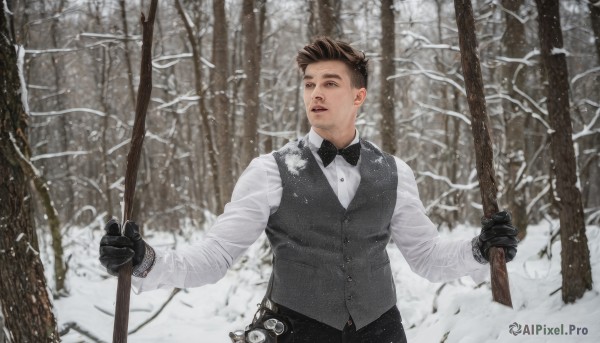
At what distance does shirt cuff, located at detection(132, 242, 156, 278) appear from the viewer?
60.3 inches

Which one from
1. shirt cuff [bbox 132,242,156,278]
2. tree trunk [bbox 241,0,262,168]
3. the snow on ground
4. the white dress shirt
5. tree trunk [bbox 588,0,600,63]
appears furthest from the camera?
tree trunk [bbox 241,0,262,168]

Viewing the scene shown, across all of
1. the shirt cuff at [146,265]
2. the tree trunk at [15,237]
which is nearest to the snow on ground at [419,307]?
the tree trunk at [15,237]

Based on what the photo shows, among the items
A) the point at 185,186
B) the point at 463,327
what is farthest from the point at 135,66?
the point at 463,327

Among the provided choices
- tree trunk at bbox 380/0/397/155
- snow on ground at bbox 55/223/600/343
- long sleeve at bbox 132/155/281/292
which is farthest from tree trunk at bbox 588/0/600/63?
long sleeve at bbox 132/155/281/292

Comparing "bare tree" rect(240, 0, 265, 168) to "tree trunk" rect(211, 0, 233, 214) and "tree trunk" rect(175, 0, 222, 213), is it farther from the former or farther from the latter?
"tree trunk" rect(175, 0, 222, 213)

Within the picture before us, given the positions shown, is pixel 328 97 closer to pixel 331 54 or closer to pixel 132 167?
pixel 331 54

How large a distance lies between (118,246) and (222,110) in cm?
621

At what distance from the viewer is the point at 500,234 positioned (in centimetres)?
181

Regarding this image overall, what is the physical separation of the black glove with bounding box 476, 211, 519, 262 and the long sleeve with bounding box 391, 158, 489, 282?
0.62 feet

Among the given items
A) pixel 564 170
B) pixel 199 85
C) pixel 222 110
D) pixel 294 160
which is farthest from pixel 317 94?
pixel 199 85

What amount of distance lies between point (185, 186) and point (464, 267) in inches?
819

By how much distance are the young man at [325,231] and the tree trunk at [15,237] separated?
181 cm

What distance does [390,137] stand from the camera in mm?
7047

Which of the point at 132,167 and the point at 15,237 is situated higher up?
the point at 132,167
